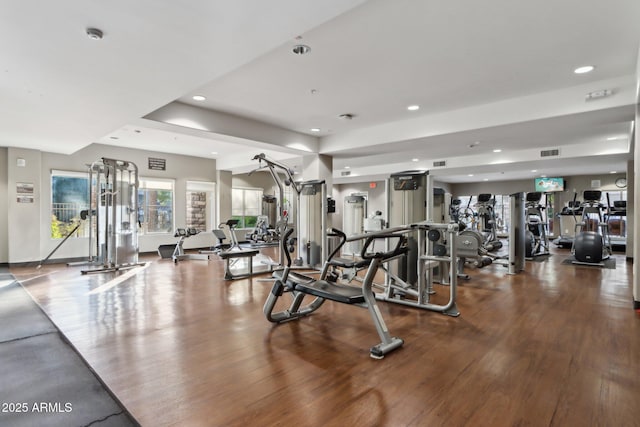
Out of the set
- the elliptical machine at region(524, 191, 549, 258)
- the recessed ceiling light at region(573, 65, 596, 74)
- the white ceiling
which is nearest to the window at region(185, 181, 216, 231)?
the white ceiling

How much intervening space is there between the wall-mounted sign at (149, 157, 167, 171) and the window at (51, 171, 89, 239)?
1.54 metres

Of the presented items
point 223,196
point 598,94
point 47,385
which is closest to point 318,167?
point 223,196

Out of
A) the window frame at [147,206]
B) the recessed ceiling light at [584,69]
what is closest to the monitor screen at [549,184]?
the recessed ceiling light at [584,69]

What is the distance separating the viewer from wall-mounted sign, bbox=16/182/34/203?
700 cm

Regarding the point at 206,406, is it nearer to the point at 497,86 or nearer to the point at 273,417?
the point at 273,417

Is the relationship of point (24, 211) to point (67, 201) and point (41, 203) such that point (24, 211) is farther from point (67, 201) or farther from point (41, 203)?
point (67, 201)

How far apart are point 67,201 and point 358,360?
8.39 meters

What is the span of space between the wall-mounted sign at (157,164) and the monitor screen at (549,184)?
13272mm

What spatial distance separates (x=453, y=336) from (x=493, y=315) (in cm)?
95

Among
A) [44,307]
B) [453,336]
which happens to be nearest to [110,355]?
[44,307]

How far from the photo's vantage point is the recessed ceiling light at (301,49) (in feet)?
10.5

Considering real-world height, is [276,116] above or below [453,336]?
above

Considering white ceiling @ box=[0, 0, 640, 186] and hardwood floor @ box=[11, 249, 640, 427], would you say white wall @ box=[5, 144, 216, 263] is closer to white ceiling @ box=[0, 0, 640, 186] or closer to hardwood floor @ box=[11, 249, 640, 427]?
white ceiling @ box=[0, 0, 640, 186]

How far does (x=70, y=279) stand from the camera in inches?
219
